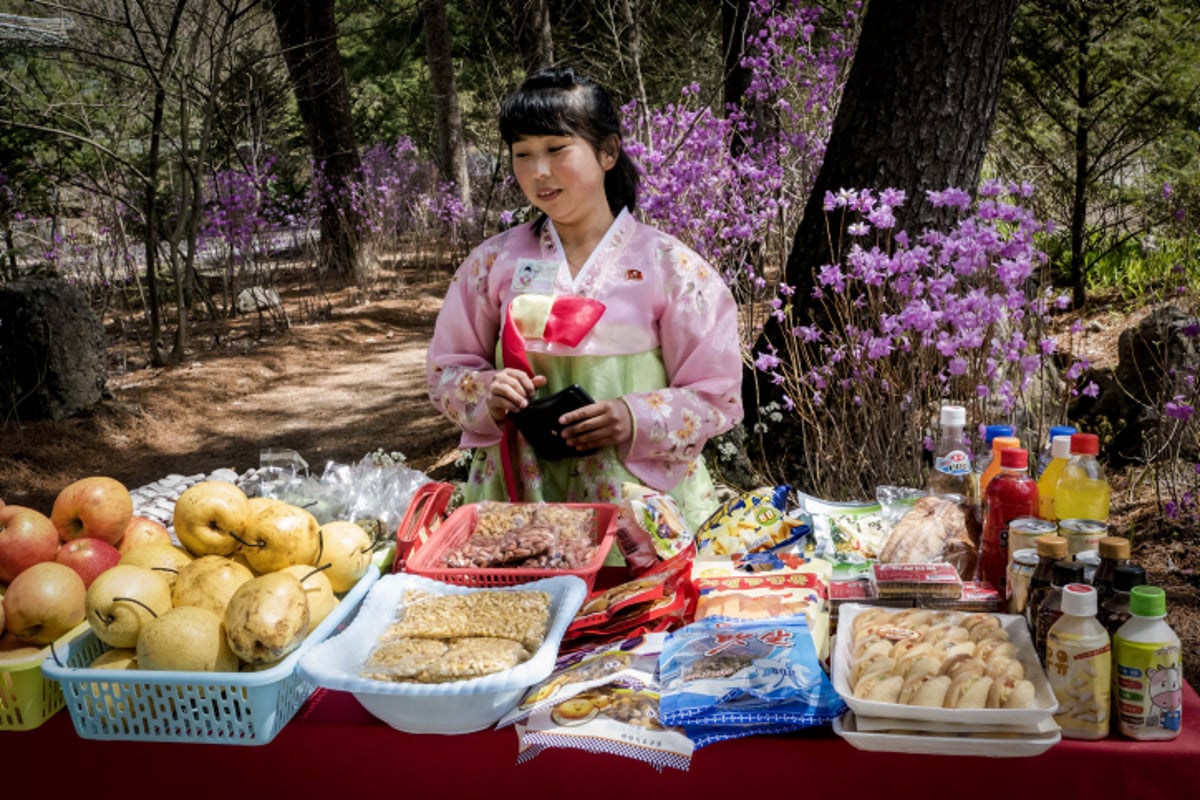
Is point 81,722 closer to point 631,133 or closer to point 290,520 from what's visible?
point 290,520

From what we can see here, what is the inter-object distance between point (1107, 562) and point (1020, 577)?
205 mm

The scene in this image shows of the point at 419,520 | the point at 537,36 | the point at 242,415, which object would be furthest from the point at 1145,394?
the point at 242,415

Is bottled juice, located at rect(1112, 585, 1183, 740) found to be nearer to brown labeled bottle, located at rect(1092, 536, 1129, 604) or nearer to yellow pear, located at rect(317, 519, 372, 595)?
brown labeled bottle, located at rect(1092, 536, 1129, 604)

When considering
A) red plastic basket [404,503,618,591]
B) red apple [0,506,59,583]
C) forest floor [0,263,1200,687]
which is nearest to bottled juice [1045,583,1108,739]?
red plastic basket [404,503,618,591]

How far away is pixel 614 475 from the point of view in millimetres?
2564

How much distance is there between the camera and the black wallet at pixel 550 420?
2.42 m

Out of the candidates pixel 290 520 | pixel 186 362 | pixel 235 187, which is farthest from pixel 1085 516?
pixel 235 187

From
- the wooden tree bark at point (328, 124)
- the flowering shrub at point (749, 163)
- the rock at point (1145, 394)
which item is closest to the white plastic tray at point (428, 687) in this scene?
the flowering shrub at point (749, 163)

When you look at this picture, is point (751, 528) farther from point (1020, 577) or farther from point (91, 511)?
point (91, 511)

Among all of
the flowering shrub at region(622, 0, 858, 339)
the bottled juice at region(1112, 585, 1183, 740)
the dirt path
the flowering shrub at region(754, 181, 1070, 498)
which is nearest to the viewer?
the bottled juice at region(1112, 585, 1183, 740)

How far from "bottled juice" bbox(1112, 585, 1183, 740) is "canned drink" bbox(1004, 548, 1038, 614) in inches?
8.9

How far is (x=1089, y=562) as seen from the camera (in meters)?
1.62

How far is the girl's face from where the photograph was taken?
2.46 m

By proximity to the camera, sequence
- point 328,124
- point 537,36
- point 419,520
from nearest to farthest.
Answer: point 419,520 < point 537,36 < point 328,124
